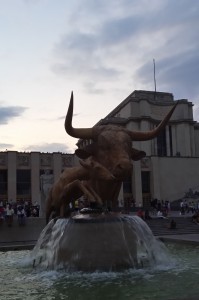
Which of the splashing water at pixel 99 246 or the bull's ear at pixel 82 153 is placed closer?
the splashing water at pixel 99 246

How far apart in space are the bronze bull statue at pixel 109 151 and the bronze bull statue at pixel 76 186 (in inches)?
5.0

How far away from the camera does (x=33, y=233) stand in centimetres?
2134

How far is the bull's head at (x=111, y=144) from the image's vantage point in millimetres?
9195

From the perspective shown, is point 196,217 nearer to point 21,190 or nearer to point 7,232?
point 7,232

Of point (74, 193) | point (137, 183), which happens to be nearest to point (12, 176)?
point (137, 183)

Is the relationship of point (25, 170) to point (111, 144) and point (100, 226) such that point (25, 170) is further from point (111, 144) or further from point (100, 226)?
point (100, 226)

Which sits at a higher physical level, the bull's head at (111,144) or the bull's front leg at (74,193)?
the bull's head at (111,144)

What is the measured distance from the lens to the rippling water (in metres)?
6.54

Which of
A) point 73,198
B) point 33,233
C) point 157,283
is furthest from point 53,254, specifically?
point 33,233

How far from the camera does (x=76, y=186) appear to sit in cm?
1021

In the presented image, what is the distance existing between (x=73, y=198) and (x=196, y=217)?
18.0 meters

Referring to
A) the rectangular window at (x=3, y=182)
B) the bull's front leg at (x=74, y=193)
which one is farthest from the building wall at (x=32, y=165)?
the bull's front leg at (x=74, y=193)

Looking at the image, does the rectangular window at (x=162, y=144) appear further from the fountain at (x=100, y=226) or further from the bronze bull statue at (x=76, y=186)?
the fountain at (x=100, y=226)

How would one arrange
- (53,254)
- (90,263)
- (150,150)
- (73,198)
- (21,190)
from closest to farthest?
(90,263) < (53,254) < (73,198) < (21,190) < (150,150)
